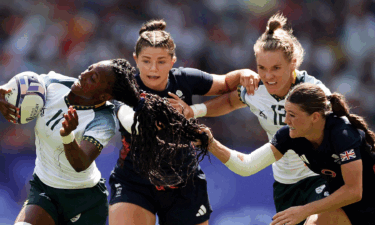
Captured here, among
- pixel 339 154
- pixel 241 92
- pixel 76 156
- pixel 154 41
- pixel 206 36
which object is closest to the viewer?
pixel 76 156

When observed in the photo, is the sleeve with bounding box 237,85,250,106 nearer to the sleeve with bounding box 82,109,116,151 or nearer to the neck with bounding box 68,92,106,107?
the sleeve with bounding box 82,109,116,151

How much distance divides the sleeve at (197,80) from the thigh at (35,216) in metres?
1.55

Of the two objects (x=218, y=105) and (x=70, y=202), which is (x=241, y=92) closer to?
(x=218, y=105)

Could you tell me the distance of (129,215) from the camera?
344 cm

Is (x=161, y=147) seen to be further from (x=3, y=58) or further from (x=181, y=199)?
(x=3, y=58)

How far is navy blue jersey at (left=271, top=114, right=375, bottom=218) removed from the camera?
3.05 meters

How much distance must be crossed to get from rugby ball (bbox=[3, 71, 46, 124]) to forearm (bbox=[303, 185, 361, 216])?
2.03 metres

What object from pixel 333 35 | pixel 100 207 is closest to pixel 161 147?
pixel 100 207

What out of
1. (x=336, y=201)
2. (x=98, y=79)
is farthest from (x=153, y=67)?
(x=336, y=201)

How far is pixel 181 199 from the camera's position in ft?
12.0

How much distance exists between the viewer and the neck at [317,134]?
10.4 feet

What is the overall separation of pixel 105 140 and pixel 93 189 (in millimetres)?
631

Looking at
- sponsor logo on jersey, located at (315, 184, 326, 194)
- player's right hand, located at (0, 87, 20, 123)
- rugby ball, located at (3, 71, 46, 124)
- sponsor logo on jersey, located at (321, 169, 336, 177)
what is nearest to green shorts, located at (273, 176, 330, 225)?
sponsor logo on jersey, located at (315, 184, 326, 194)

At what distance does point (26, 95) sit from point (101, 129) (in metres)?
0.58
